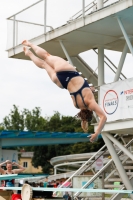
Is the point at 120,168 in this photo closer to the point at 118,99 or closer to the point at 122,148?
the point at 122,148

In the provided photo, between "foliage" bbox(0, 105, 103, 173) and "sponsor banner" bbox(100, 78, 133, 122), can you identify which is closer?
"sponsor banner" bbox(100, 78, 133, 122)

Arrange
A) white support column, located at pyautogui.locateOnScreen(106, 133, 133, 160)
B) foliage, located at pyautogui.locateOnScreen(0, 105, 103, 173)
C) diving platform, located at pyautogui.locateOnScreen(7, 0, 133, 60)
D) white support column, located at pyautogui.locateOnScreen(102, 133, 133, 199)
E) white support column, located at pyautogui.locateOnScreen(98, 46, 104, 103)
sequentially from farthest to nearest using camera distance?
foliage, located at pyautogui.locateOnScreen(0, 105, 103, 173), white support column, located at pyautogui.locateOnScreen(98, 46, 104, 103), white support column, located at pyautogui.locateOnScreen(102, 133, 133, 199), white support column, located at pyautogui.locateOnScreen(106, 133, 133, 160), diving platform, located at pyautogui.locateOnScreen(7, 0, 133, 60)

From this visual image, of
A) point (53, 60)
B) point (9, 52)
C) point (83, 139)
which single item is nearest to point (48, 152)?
point (83, 139)

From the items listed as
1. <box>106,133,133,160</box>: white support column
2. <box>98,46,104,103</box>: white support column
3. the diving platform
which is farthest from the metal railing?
<box>106,133,133,160</box>: white support column

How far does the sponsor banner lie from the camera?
53.4ft

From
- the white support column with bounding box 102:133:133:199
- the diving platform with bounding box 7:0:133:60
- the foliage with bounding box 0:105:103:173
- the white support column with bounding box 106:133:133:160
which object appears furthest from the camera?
the foliage with bounding box 0:105:103:173

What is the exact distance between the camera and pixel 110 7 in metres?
16.2

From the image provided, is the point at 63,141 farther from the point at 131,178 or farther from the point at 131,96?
the point at 131,96

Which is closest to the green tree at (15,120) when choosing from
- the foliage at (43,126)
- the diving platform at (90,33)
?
the foliage at (43,126)

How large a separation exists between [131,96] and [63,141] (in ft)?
47.5

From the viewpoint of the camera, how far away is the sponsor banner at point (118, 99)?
16.3 metres

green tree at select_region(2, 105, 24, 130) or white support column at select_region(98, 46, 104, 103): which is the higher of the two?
green tree at select_region(2, 105, 24, 130)

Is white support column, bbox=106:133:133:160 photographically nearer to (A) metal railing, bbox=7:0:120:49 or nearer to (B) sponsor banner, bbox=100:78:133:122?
(B) sponsor banner, bbox=100:78:133:122

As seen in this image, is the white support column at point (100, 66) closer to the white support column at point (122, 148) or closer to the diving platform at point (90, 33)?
the diving platform at point (90, 33)
